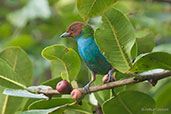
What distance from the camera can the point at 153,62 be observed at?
1.27 metres

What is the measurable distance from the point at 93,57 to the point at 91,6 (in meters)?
0.40

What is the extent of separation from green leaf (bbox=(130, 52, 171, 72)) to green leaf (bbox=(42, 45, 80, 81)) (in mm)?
350

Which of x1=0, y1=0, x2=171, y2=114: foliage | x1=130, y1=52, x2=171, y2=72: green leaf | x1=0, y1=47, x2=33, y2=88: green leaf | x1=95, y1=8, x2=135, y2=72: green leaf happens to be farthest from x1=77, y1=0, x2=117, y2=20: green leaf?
x1=0, y1=47, x2=33, y2=88: green leaf

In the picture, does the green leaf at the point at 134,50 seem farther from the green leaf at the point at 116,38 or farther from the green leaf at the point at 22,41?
the green leaf at the point at 22,41

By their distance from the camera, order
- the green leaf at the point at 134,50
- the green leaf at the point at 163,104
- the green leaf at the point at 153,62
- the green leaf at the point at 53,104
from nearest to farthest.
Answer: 1. the green leaf at the point at 153,62
2. the green leaf at the point at 134,50
3. the green leaf at the point at 53,104
4. the green leaf at the point at 163,104

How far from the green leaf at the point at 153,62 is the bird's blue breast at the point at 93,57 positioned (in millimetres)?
403

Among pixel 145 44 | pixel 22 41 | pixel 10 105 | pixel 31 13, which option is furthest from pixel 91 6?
pixel 31 13

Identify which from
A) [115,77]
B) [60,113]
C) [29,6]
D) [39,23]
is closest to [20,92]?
[60,113]

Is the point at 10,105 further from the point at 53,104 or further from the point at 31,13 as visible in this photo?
the point at 31,13

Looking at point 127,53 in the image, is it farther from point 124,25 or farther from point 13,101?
point 13,101

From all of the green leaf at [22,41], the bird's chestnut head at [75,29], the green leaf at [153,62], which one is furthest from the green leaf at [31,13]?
the green leaf at [153,62]

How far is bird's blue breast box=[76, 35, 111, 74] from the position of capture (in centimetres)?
168

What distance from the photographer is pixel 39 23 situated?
11.7ft

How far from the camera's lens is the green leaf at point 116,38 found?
1325 mm
